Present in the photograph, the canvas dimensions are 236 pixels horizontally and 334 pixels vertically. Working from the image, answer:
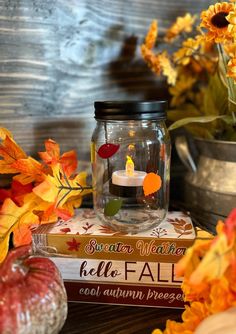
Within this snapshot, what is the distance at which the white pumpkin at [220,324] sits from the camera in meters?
0.40

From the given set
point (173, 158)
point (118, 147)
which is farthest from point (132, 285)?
point (173, 158)

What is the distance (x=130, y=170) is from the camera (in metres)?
0.64

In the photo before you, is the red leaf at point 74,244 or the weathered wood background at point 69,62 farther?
the weathered wood background at point 69,62

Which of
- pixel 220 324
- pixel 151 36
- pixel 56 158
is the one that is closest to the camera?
pixel 220 324

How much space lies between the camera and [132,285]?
0.58 meters

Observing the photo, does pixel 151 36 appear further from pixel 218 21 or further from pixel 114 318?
pixel 114 318

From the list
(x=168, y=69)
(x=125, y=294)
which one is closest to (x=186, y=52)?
(x=168, y=69)

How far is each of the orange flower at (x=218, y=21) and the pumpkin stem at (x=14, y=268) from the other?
0.44 meters

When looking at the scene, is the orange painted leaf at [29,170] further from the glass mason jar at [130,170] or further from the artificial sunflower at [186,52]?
the artificial sunflower at [186,52]

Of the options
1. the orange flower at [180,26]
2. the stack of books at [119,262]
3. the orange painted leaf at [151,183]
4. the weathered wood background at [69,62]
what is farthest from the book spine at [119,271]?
the orange flower at [180,26]

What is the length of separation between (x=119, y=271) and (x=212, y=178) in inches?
10.3

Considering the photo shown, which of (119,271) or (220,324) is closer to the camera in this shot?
(220,324)

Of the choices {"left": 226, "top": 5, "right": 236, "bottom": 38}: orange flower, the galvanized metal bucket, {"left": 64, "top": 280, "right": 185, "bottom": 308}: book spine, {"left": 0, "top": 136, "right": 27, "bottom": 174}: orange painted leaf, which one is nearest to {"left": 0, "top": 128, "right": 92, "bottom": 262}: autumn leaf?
{"left": 0, "top": 136, "right": 27, "bottom": 174}: orange painted leaf

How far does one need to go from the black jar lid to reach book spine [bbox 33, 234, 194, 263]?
0.18 m
